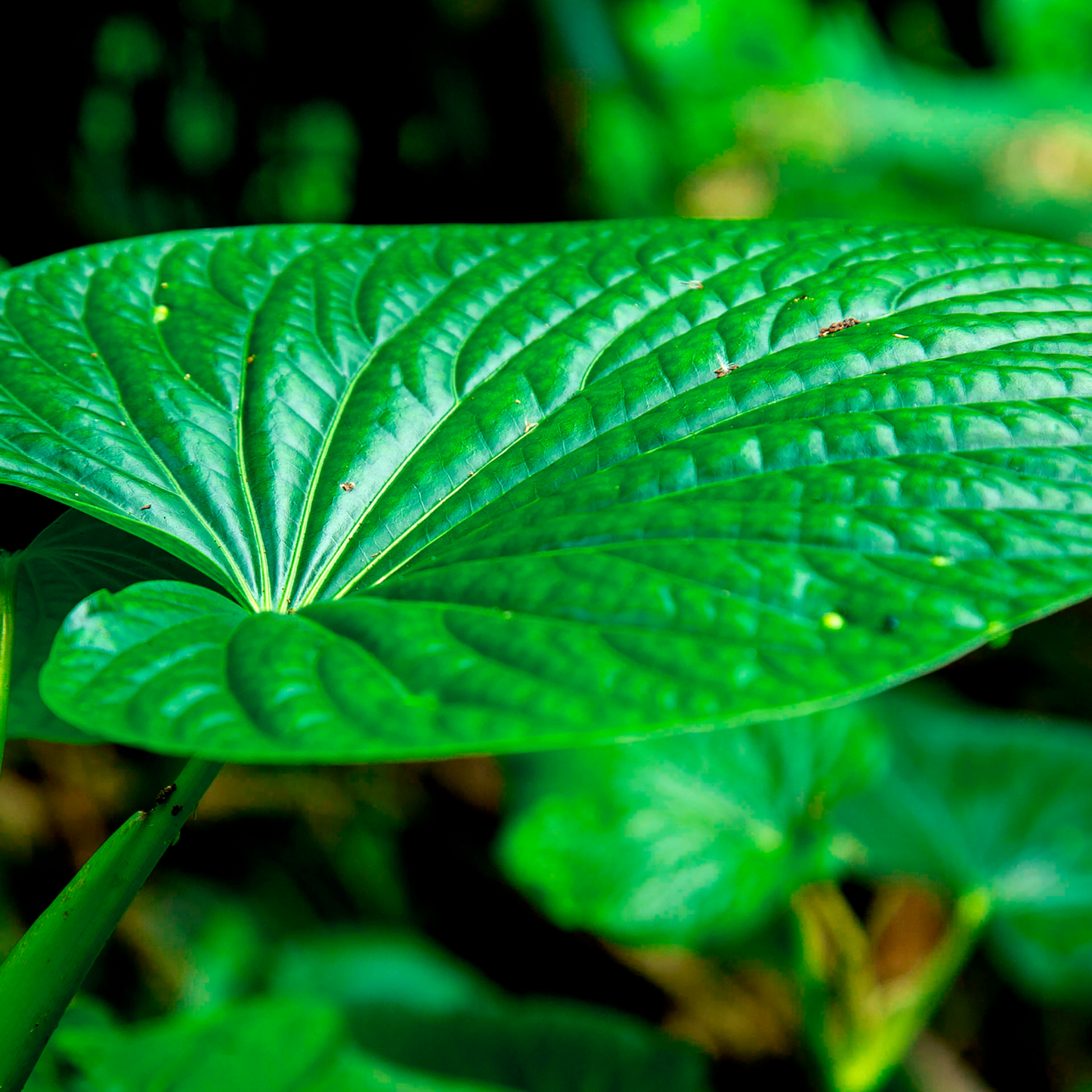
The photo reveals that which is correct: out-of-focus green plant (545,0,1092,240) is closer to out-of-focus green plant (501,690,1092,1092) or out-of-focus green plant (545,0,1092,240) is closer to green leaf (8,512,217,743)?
out-of-focus green plant (501,690,1092,1092)

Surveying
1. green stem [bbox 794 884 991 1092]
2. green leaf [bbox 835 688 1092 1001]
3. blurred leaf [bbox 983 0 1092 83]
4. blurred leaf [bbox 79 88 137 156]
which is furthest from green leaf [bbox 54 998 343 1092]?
blurred leaf [bbox 983 0 1092 83]

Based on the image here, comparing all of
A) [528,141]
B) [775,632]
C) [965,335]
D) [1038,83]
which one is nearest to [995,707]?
[528,141]

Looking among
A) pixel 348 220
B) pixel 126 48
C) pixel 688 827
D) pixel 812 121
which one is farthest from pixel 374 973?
pixel 812 121

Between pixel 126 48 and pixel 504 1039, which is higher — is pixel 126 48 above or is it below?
above

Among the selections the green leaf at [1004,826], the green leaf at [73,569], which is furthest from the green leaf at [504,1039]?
the green leaf at [73,569]

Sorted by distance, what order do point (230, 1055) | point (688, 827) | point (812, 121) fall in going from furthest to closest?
point (812, 121), point (688, 827), point (230, 1055)

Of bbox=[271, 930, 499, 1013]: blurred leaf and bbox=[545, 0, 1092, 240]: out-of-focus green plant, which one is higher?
bbox=[545, 0, 1092, 240]: out-of-focus green plant

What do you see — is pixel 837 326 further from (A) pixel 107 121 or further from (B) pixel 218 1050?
(A) pixel 107 121
